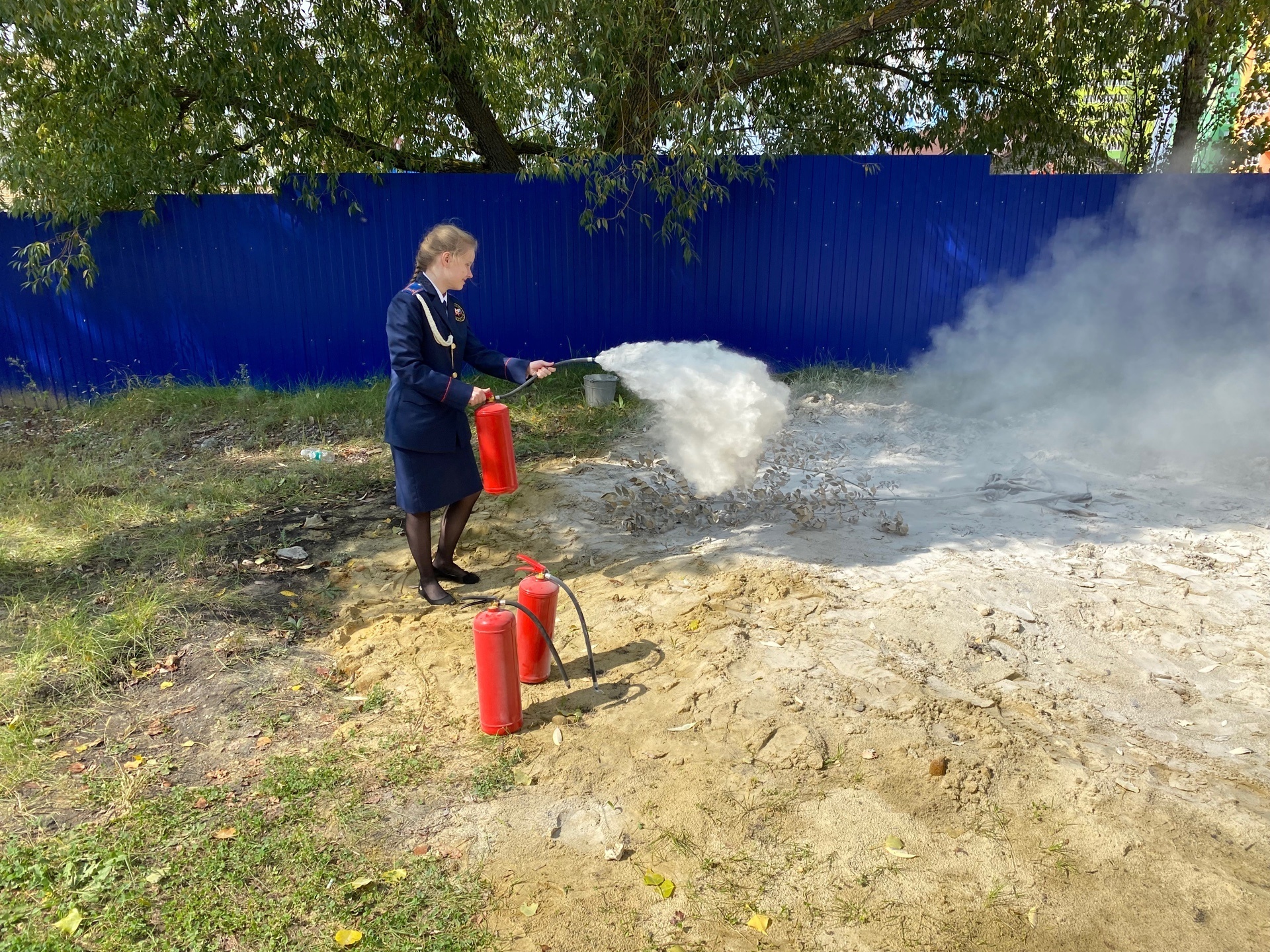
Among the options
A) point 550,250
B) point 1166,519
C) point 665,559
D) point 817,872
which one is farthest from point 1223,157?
point 817,872

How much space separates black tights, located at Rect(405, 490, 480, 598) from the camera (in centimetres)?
461

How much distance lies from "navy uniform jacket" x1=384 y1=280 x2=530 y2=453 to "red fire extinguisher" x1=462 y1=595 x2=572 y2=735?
3.98ft

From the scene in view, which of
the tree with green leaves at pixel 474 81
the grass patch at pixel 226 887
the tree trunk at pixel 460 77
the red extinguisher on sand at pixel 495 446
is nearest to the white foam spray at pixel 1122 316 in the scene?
the tree with green leaves at pixel 474 81

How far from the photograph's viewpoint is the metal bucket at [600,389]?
27.8 feet

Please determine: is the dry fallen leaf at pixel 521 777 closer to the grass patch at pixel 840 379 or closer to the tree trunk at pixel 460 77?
the grass patch at pixel 840 379

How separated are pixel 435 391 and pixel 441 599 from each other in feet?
3.89

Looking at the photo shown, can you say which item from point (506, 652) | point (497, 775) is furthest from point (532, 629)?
point (497, 775)

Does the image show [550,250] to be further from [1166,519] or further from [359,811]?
[359,811]

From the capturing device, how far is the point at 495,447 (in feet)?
15.1

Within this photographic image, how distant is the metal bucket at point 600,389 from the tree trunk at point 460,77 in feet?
10.5

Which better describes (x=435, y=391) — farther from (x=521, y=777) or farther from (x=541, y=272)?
(x=541, y=272)

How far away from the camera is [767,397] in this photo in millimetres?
5570

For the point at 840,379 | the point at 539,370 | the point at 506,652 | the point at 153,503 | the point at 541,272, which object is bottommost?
the point at 153,503

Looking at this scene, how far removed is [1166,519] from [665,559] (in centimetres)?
337
